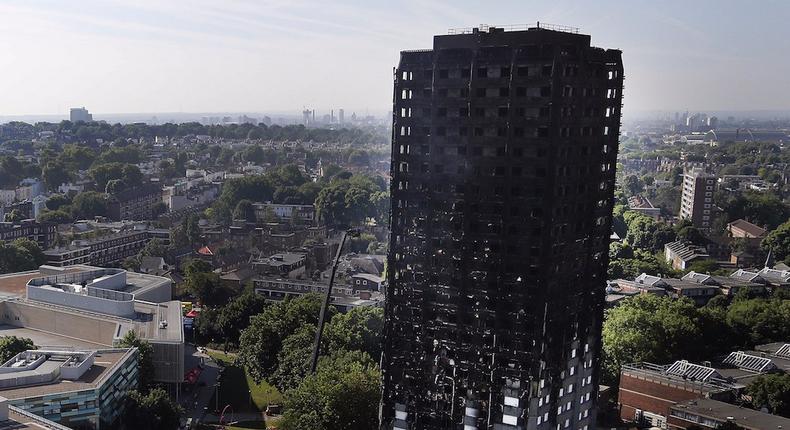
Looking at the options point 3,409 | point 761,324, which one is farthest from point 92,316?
point 761,324

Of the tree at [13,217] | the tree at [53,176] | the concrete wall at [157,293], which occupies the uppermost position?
the tree at [53,176]

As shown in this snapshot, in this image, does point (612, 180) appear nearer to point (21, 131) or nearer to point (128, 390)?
point (128, 390)

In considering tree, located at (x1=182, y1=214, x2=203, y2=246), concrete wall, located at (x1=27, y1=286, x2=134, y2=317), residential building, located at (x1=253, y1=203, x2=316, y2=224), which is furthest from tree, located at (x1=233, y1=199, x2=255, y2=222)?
concrete wall, located at (x1=27, y1=286, x2=134, y2=317)

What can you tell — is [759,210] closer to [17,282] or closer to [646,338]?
[646,338]

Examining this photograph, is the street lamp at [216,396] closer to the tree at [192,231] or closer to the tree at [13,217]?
the tree at [192,231]

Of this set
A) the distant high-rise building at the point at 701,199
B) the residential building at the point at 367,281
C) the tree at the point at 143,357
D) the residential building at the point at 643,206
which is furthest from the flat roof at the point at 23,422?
the residential building at the point at 643,206

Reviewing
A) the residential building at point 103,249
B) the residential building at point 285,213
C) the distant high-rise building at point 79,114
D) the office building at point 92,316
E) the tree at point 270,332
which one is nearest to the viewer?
the office building at point 92,316

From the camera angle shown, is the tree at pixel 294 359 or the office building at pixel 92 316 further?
the office building at pixel 92 316

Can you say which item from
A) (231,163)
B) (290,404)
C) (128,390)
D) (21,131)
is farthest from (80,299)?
(21,131)
